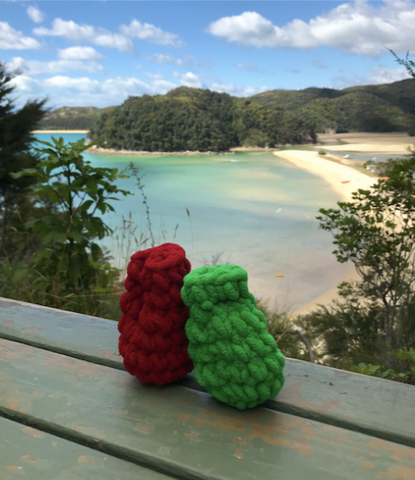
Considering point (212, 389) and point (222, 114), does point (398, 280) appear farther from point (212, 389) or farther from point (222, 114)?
point (222, 114)

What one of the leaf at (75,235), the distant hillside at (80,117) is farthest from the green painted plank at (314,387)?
the distant hillside at (80,117)

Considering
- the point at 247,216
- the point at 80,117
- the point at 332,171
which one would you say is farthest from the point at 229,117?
the point at 247,216

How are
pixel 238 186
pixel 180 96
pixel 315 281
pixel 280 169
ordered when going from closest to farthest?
pixel 315 281, pixel 238 186, pixel 280 169, pixel 180 96

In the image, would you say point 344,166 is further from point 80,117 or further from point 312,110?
point 80,117

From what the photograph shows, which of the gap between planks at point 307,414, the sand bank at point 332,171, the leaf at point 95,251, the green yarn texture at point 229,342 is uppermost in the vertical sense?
the sand bank at point 332,171

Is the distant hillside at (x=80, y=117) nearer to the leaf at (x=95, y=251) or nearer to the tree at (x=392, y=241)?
the leaf at (x=95, y=251)

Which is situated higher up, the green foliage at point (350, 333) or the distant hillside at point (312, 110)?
the distant hillside at point (312, 110)

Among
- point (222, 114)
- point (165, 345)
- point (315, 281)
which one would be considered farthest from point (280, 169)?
point (165, 345)
